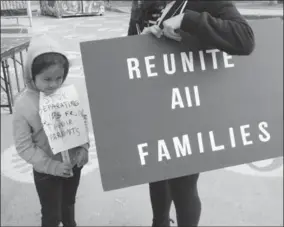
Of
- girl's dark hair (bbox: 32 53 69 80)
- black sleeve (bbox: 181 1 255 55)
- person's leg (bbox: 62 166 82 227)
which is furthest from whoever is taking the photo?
person's leg (bbox: 62 166 82 227)

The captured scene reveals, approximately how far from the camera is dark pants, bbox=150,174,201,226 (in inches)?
67.0

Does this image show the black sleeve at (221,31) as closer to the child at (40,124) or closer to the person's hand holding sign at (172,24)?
the person's hand holding sign at (172,24)

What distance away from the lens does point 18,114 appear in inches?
62.1

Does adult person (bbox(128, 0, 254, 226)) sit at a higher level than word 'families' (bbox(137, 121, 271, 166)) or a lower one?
higher

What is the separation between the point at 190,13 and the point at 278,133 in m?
0.66

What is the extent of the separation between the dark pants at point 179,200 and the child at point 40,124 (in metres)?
0.45

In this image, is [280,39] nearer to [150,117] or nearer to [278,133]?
[278,133]

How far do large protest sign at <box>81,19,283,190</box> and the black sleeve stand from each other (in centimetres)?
12

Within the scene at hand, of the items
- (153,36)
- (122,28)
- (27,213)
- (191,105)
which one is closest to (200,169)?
(191,105)

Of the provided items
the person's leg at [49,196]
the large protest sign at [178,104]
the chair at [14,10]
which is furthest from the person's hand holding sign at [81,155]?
the chair at [14,10]

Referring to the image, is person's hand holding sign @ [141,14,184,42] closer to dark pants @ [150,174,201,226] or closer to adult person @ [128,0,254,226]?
adult person @ [128,0,254,226]

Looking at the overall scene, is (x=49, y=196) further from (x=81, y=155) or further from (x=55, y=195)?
(x=81, y=155)

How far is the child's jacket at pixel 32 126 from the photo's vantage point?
158 cm

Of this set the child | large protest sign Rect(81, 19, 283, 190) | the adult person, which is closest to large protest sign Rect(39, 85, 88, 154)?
the child
